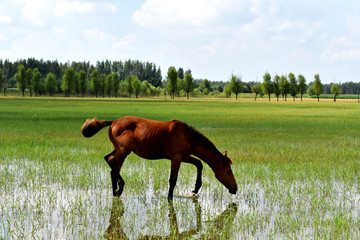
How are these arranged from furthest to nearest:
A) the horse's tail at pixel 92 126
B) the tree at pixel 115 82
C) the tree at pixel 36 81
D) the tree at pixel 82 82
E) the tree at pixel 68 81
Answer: the tree at pixel 115 82 < the tree at pixel 82 82 < the tree at pixel 68 81 < the tree at pixel 36 81 < the horse's tail at pixel 92 126

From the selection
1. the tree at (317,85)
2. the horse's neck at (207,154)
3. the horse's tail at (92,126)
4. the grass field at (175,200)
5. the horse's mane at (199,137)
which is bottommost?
the grass field at (175,200)

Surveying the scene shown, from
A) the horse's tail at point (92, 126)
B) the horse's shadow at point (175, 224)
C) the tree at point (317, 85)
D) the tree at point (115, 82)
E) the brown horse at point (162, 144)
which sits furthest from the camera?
the tree at point (115, 82)

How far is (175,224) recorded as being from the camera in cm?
674

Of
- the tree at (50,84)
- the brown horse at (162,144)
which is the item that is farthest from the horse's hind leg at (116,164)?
the tree at (50,84)

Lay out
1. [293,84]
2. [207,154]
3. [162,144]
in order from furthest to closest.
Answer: [293,84] → [207,154] → [162,144]

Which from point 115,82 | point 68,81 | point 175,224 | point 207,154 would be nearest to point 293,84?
point 115,82

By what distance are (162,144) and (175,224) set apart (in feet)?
5.91

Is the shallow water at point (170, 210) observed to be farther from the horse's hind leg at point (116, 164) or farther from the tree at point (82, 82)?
the tree at point (82, 82)

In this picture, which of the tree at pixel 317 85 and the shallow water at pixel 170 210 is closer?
the shallow water at pixel 170 210

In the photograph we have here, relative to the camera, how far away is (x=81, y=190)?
362 inches

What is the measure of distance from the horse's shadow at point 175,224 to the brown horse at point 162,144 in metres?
0.57

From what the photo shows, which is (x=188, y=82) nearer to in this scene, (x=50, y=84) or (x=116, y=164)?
(x=50, y=84)

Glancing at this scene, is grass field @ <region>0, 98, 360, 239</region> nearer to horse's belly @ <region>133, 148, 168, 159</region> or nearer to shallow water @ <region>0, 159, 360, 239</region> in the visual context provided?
shallow water @ <region>0, 159, 360, 239</region>

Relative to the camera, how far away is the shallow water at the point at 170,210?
20.7 feet
